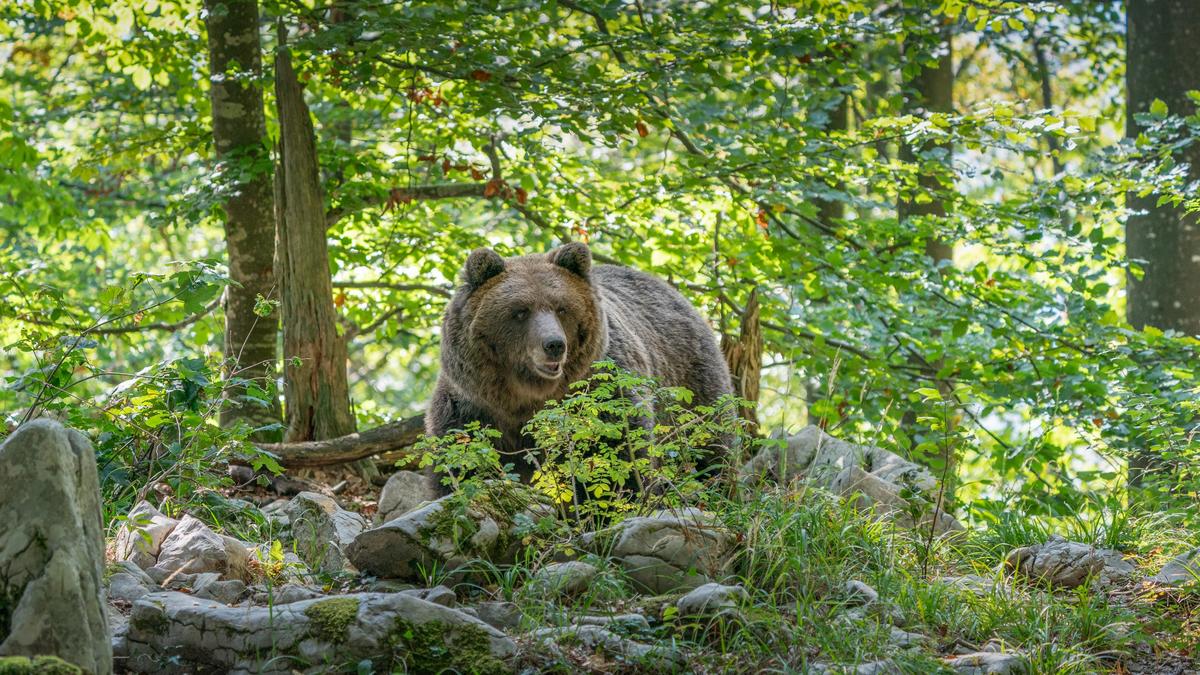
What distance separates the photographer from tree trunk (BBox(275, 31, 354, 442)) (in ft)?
26.4

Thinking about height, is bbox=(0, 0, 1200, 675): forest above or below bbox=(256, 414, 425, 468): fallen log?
above

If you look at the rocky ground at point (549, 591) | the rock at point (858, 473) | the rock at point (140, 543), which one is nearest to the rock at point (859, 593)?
the rocky ground at point (549, 591)

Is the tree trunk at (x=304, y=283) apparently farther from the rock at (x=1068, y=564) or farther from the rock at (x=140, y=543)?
the rock at (x=1068, y=564)

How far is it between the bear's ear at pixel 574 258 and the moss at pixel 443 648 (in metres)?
3.33

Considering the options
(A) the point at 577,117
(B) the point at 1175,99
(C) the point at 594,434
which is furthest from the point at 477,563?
(B) the point at 1175,99

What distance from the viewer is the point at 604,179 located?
9867 millimetres

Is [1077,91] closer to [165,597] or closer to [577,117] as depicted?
[577,117]

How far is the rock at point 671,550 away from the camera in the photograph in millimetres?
4621

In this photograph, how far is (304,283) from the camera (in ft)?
26.4

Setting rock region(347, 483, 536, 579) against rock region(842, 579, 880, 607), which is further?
rock region(347, 483, 536, 579)

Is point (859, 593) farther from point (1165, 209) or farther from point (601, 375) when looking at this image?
point (1165, 209)

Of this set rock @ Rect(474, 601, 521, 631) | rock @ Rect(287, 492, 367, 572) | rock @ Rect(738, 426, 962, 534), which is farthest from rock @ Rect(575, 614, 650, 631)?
rock @ Rect(287, 492, 367, 572)

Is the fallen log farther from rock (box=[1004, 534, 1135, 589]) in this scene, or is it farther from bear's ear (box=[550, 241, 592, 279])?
rock (box=[1004, 534, 1135, 589])

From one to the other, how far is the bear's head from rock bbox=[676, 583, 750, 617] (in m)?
2.45
